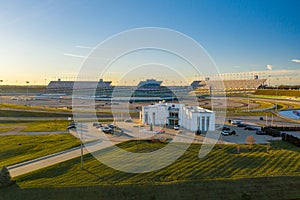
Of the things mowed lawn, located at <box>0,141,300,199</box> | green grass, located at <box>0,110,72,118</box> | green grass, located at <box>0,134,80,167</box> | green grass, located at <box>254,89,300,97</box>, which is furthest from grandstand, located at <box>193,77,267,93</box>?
mowed lawn, located at <box>0,141,300,199</box>

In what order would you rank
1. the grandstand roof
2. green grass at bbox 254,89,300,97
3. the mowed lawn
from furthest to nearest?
1. the grandstand roof
2. green grass at bbox 254,89,300,97
3. the mowed lawn

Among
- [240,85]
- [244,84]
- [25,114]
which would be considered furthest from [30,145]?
[240,85]

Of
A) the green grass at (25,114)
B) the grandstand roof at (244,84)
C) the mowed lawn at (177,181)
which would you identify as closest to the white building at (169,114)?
the mowed lawn at (177,181)

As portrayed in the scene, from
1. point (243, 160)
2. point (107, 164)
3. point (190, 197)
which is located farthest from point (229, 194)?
point (107, 164)

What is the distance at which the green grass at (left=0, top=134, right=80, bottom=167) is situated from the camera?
60.8 ft

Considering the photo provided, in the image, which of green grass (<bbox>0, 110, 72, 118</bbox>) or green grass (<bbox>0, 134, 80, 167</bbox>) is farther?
green grass (<bbox>0, 110, 72, 118</bbox>)

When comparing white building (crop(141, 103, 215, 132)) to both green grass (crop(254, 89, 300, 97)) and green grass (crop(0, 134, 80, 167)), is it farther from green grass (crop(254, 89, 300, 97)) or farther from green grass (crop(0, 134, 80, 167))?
green grass (crop(254, 89, 300, 97))

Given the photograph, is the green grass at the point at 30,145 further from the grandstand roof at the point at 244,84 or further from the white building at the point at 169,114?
the grandstand roof at the point at 244,84

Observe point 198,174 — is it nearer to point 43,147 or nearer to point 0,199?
point 0,199

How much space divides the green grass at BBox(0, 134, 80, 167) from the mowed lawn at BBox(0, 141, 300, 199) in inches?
155

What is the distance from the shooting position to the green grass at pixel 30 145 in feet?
60.8

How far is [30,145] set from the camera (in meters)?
21.7

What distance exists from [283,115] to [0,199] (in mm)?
45692

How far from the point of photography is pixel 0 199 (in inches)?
488
